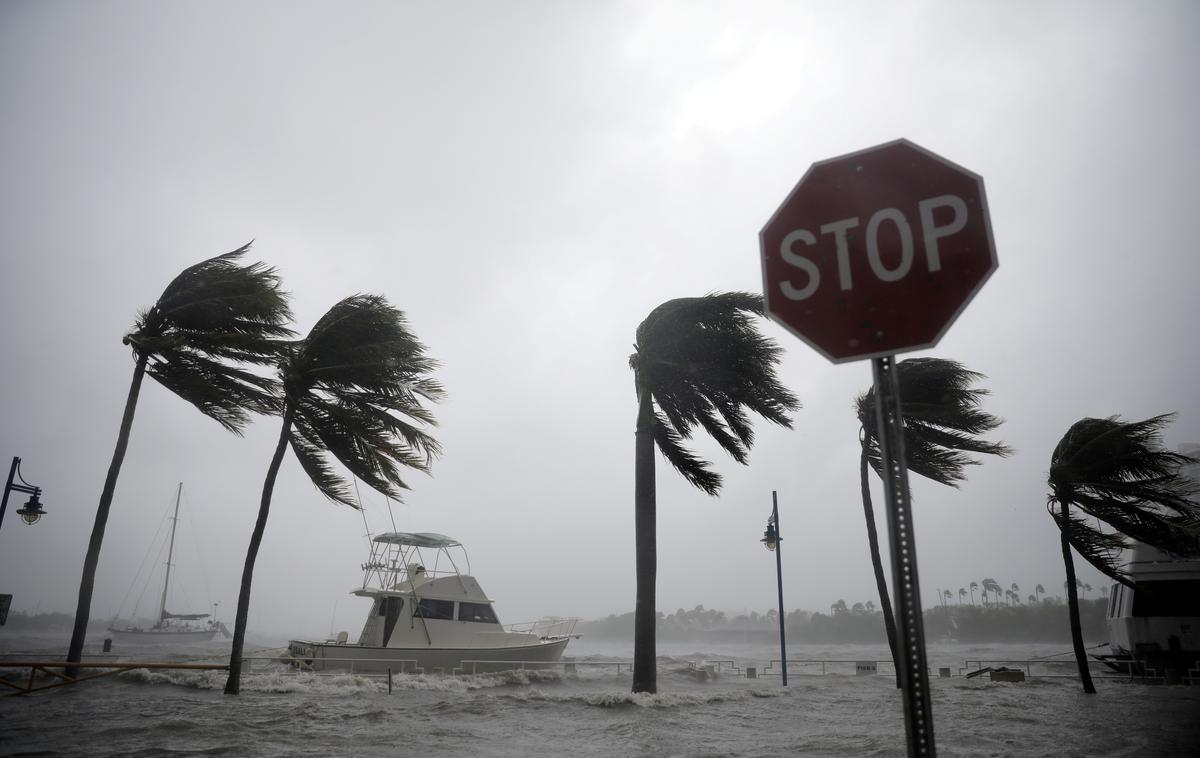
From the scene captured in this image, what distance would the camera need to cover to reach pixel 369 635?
2211cm

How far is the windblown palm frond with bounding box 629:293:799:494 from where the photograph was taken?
1408 centimetres

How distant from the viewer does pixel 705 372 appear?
46.5 ft

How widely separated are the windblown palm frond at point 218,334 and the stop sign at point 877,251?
14364 millimetres

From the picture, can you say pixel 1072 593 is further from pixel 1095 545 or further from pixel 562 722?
pixel 562 722

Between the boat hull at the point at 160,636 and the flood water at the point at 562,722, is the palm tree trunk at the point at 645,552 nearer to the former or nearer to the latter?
the flood water at the point at 562,722

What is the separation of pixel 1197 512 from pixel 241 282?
2389 centimetres

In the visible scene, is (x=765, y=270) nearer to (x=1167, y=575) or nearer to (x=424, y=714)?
(x=424, y=714)

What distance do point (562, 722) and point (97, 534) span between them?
10.9m

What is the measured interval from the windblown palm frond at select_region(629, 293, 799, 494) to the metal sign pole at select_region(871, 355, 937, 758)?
12.0m

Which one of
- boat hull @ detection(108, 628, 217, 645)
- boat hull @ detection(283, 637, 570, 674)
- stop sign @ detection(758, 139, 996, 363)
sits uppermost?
stop sign @ detection(758, 139, 996, 363)

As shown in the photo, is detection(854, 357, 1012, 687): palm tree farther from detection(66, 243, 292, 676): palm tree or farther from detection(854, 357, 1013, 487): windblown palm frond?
detection(66, 243, 292, 676): palm tree

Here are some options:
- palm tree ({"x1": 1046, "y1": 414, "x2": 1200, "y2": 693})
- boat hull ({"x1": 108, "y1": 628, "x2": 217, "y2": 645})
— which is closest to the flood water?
palm tree ({"x1": 1046, "y1": 414, "x2": 1200, "y2": 693})

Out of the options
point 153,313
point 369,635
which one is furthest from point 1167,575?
point 153,313

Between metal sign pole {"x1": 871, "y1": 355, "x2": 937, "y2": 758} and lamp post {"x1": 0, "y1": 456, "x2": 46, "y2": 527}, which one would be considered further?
lamp post {"x1": 0, "y1": 456, "x2": 46, "y2": 527}
